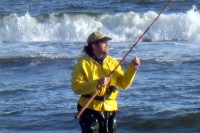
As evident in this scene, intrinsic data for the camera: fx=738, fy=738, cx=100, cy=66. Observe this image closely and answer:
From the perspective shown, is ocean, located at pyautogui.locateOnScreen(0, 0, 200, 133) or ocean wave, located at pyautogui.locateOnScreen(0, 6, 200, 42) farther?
ocean wave, located at pyautogui.locateOnScreen(0, 6, 200, 42)

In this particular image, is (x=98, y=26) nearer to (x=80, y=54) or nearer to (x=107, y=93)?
(x=80, y=54)

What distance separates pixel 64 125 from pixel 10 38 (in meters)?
15.0

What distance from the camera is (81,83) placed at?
Answer: 7.20 metres

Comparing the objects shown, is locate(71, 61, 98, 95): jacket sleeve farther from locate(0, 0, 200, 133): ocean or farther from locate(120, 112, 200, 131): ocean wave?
locate(120, 112, 200, 131): ocean wave

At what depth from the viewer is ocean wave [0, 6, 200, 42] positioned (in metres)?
24.1

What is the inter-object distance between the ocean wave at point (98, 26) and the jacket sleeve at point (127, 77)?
15656 mm

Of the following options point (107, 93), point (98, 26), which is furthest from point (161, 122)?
point (98, 26)

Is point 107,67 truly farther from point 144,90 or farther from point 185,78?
point 185,78

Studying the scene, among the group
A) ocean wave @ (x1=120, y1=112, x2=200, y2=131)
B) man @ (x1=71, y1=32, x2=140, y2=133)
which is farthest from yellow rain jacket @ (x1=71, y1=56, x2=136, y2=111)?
ocean wave @ (x1=120, y1=112, x2=200, y2=131)

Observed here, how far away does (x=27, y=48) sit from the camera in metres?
21.9

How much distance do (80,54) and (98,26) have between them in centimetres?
1526

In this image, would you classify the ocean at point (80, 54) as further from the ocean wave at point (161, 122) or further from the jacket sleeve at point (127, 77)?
the jacket sleeve at point (127, 77)

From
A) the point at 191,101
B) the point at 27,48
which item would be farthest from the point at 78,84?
the point at 27,48

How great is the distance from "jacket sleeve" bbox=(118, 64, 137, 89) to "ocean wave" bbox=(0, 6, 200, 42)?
1566 cm
